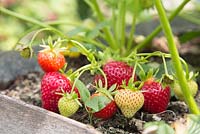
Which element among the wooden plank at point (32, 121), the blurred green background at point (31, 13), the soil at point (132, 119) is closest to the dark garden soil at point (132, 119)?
the soil at point (132, 119)

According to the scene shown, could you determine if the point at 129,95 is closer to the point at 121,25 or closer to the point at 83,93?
the point at 83,93

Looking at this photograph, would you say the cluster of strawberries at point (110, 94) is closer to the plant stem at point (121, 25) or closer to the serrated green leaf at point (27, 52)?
the serrated green leaf at point (27, 52)

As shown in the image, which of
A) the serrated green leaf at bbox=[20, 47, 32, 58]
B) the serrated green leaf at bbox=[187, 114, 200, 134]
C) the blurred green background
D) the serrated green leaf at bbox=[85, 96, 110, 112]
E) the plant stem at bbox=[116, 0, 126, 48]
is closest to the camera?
the serrated green leaf at bbox=[187, 114, 200, 134]

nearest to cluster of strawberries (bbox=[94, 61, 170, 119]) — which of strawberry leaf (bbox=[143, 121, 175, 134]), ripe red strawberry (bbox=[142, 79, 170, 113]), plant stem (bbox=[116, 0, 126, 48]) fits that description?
ripe red strawberry (bbox=[142, 79, 170, 113])

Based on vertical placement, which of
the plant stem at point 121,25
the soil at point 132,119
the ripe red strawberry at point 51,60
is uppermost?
the plant stem at point 121,25

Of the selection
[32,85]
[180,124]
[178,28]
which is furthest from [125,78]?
[178,28]

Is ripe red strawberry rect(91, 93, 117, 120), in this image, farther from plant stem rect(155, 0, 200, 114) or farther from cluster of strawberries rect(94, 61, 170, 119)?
plant stem rect(155, 0, 200, 114)

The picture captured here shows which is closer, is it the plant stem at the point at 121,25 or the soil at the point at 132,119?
the soil at the point at 132,119

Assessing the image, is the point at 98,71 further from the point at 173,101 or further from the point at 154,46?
the point at 154,46
